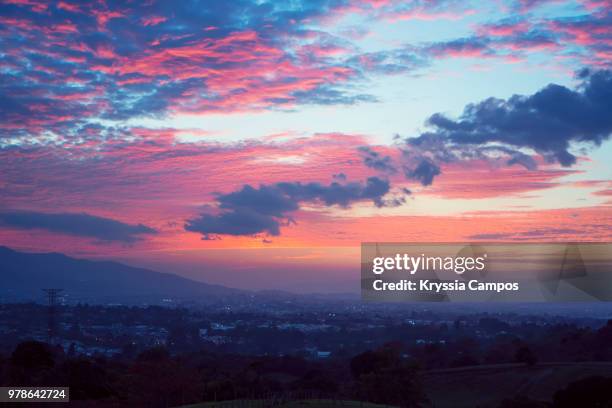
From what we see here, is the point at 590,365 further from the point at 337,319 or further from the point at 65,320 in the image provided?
the point at 65,320

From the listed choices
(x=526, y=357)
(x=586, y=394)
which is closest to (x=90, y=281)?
(x=526, y=357)

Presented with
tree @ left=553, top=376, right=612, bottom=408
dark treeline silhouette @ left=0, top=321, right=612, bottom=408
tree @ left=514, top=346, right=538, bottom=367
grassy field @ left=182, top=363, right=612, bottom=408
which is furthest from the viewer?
tree @ left=514, top=346, right=538, bottom=367

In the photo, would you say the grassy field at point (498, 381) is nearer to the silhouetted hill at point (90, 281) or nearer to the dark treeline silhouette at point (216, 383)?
the dark treeline silhouette at point (216, 383)

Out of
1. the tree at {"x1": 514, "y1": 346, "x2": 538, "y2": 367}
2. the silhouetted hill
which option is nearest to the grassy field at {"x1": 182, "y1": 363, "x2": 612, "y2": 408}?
the tree at {"x1": 514, "y1": 346, "x2": 538, "y2": 367}

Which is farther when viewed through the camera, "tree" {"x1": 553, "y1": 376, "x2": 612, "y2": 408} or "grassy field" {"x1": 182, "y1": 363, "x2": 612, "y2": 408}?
A: "grassy field" {"x1": 182, "y1": 363, "x2": 612, "y2": 408}

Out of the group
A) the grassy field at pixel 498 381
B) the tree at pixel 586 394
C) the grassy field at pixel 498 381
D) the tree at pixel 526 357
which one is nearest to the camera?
the tree at pixel 586 394

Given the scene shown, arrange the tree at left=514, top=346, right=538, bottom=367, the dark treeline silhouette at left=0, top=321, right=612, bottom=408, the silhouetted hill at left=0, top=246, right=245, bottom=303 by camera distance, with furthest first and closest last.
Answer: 1. the silhouetted hill at left=0, top=246, right=245, bottom=303
2. the tree at left=514, top=346, right=538, bottom=367
3. the dark treeline silhouette at left=0, top=321, right=612, bottom=408

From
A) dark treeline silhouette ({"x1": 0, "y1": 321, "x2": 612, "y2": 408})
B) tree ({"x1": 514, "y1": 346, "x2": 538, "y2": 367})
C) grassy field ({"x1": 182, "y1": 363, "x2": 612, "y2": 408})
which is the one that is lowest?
grassy field ({"x1": 182, "y1": 363, "x2": 612, "y2": 408})

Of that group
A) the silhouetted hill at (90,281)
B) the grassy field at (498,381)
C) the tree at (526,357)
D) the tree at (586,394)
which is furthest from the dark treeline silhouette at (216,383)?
the silhouetted hill at (90,281)

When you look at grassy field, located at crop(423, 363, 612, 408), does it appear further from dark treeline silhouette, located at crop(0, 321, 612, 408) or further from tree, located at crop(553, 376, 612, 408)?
tree, located at crop(553, 376, 612, 408)
